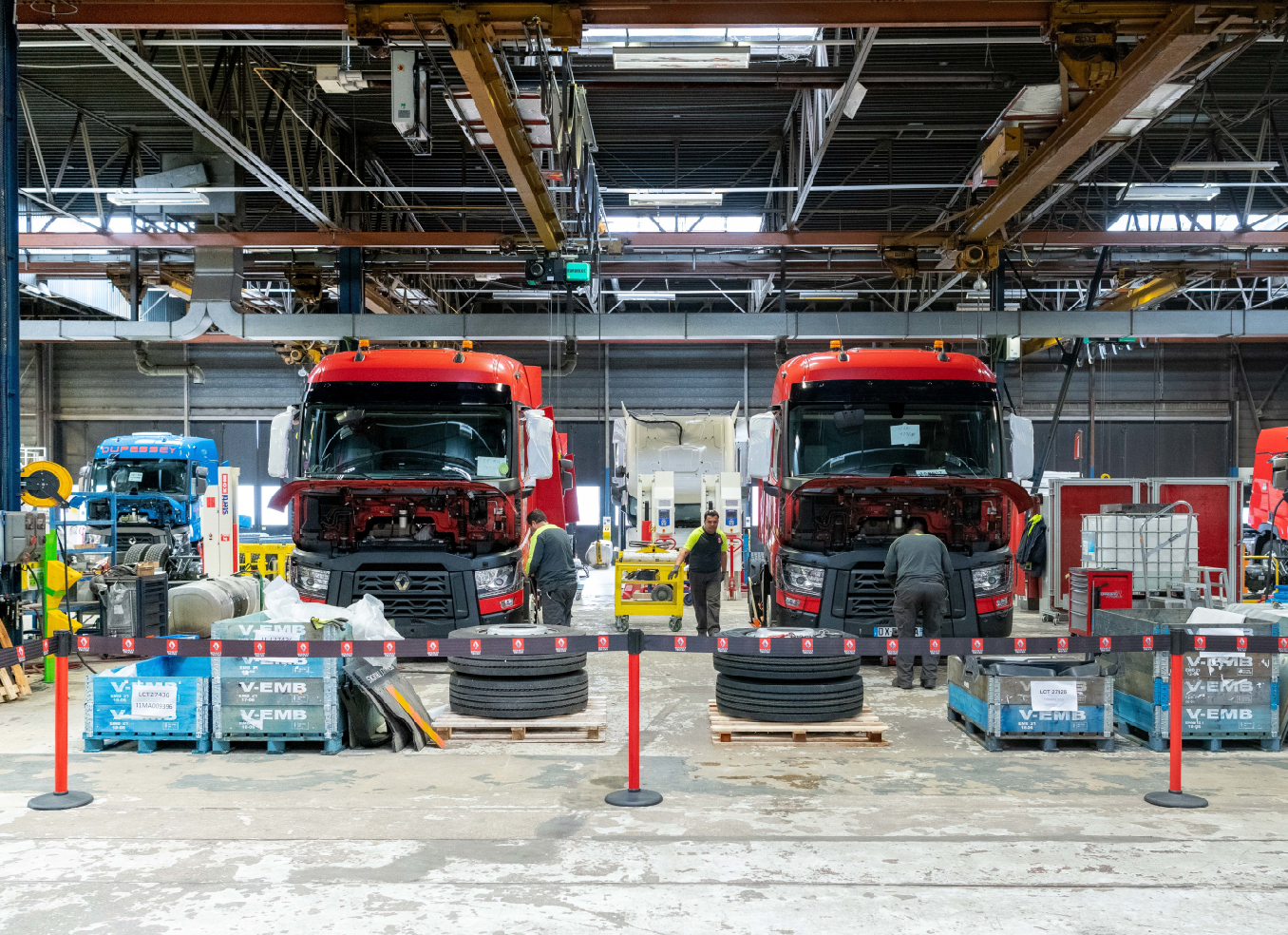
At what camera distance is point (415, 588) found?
10305 millimetres

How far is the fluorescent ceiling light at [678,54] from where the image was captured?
955 cm

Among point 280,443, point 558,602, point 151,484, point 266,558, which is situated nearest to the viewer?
point 280,443

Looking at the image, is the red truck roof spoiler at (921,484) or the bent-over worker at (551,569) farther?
the bent-over worker at (551,569)

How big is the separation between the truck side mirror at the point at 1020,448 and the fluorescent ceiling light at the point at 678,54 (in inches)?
179

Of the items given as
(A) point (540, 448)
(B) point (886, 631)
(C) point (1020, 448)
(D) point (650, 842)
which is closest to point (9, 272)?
(A) point (540, 448)

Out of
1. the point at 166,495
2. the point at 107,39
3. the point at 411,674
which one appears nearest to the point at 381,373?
the point at 411,674

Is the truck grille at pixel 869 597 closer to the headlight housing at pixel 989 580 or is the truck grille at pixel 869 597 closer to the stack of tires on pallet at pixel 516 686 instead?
the headlight housing at pixel 989 580

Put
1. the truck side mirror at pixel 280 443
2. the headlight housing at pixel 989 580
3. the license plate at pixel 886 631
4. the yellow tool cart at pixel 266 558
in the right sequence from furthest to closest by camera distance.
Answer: the yellow tool cart at pixel 266 558, the truck side mirror at pixel 280 443, the headlight housing at pixel 989 580, the license plate at pixel 886 631

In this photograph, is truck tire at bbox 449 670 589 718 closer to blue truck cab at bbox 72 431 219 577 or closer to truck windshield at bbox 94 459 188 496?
blue truck cab at bbox 72 431 219 577

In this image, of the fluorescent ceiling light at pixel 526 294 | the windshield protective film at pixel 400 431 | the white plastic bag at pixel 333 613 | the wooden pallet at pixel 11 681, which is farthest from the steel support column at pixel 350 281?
the white plastic bag at pixel 333 613

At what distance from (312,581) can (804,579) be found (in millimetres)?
5021

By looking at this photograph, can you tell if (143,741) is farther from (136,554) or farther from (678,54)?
(136,554)

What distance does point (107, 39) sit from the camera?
9.50m

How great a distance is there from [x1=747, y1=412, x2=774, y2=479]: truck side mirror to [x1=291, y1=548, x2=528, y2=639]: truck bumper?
9.93 ft
